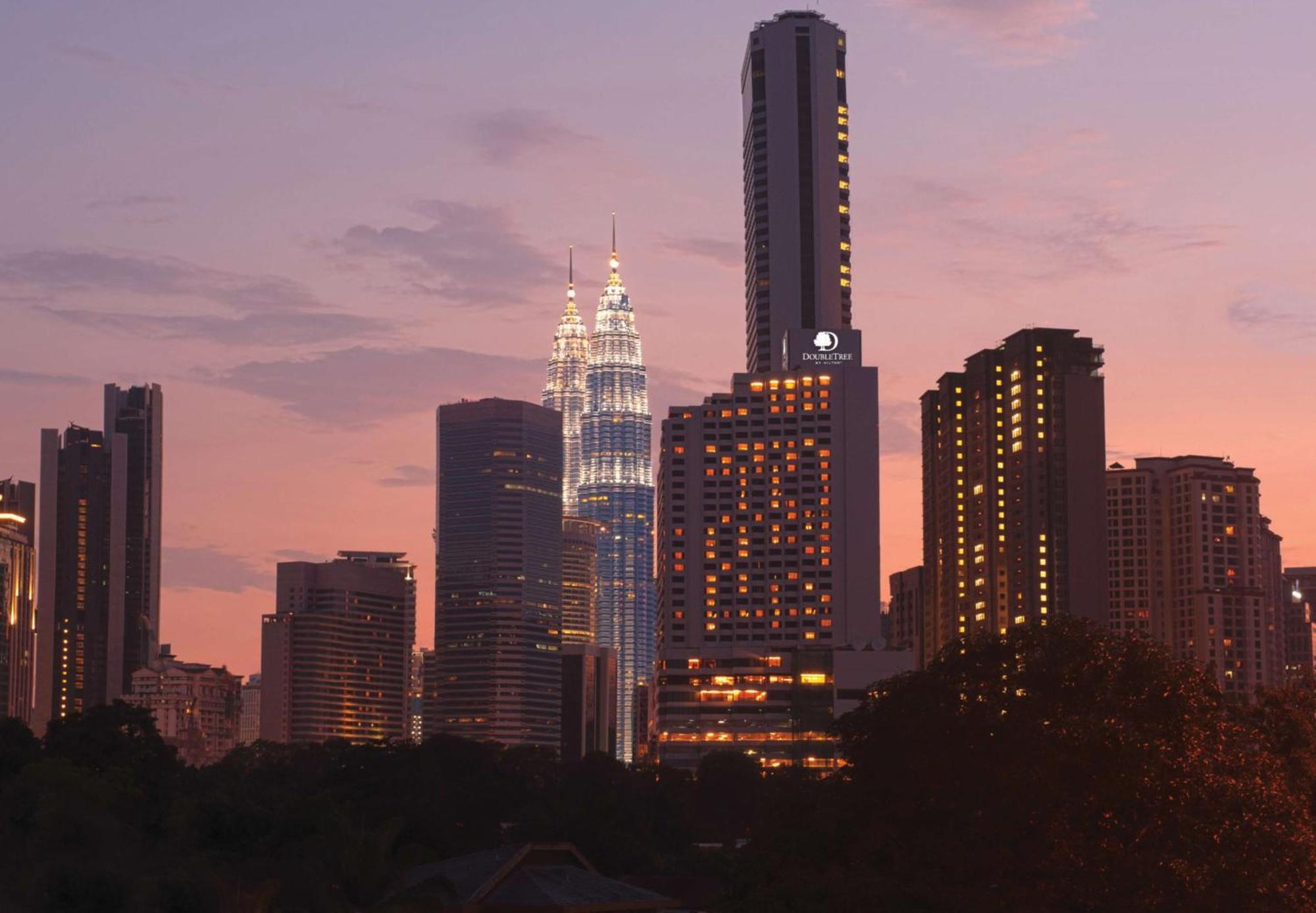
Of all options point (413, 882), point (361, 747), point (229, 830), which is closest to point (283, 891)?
point (413, 882)

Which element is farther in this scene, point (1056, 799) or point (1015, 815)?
point (1015, 815)

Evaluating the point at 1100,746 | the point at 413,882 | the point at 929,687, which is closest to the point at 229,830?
the point at 413,882

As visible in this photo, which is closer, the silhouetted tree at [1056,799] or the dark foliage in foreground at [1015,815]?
the silhouetted tree at [1056,799]

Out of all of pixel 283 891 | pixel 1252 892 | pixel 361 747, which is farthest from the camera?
pixel 361 747

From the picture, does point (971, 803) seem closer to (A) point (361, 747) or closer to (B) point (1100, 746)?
(B) point (1100, 746)

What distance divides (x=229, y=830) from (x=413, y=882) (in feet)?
41.6

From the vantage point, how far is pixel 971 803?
186ft

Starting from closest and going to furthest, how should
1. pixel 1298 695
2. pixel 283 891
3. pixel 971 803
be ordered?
pixel 971 803
pixel 1298 695
pixel 283 891

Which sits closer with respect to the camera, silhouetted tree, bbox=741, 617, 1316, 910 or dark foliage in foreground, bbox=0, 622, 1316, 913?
silhouetted tree, bbox=741, 617, 1316, 910

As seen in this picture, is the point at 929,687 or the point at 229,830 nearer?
the point at 929,687

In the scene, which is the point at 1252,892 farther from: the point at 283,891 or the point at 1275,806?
the point at 283,891

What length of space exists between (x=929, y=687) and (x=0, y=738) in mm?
66123

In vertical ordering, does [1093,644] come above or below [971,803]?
above

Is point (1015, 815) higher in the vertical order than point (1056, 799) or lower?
lower
